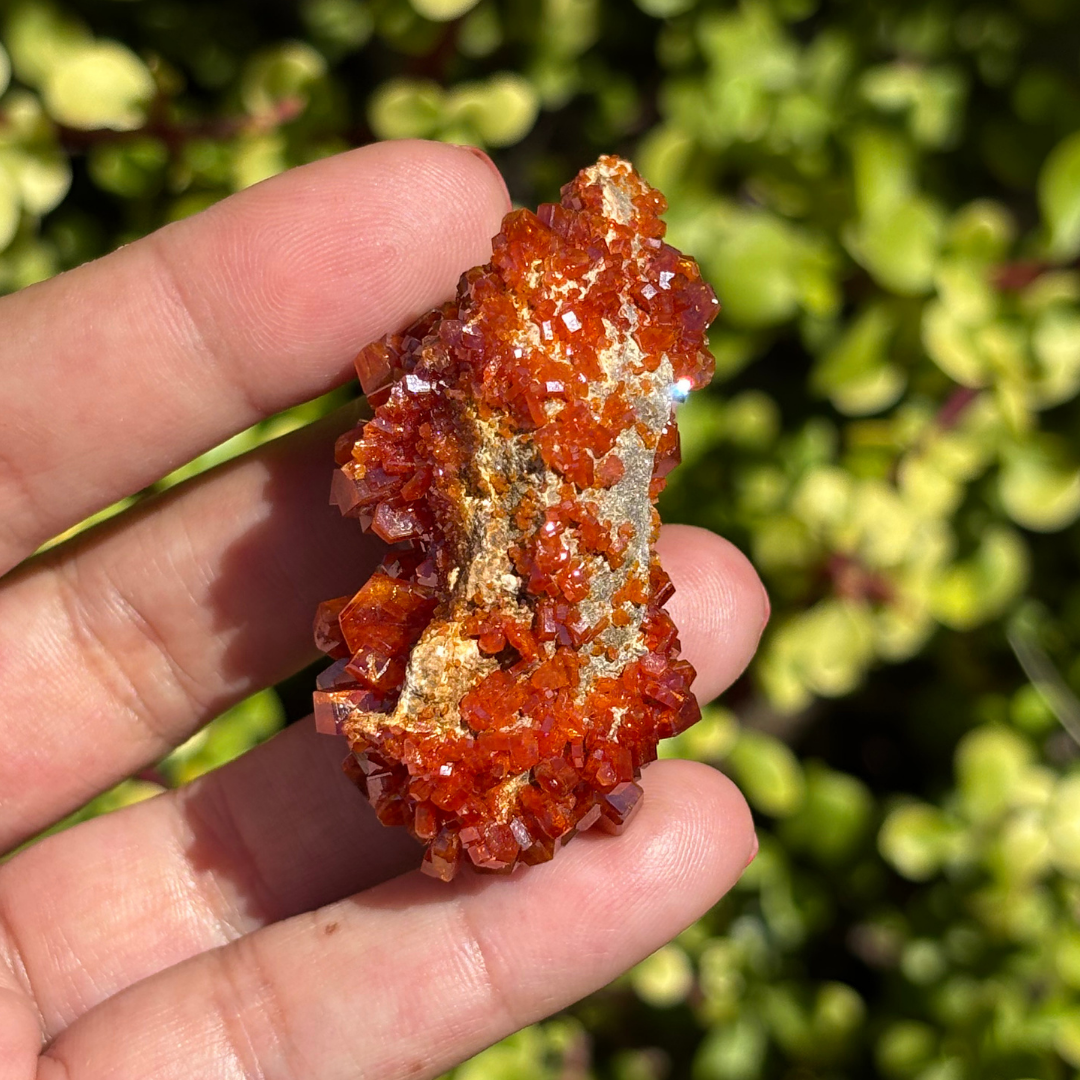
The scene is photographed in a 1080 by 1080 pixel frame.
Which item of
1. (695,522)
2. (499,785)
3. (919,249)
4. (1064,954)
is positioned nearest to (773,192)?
(919,249)

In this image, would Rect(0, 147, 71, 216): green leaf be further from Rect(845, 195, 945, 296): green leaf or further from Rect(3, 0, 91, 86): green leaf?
Rect(845, 195, 945, 296): green leaf

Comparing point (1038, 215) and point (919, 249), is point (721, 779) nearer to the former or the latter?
point (919, 249)

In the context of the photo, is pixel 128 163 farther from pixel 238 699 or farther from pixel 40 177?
pixel 238 699

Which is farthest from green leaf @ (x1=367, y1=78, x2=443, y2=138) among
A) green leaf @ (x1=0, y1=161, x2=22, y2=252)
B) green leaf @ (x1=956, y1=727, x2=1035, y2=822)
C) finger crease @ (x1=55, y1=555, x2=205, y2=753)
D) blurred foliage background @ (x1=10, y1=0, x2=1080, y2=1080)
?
green leaf @ (x1=956, y1=727, x2=1035, y2=822)

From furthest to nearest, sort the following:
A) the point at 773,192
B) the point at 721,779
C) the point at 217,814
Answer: the point at 773,192
the point at 217,814
the point at 721,779

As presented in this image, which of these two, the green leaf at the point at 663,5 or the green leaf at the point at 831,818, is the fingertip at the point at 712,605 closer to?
the green leaf at the point at 831,818

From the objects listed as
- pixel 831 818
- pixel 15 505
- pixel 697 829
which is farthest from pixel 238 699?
pixel 831 818

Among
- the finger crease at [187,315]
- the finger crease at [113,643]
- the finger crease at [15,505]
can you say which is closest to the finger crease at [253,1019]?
the finger crease at [113,643]
